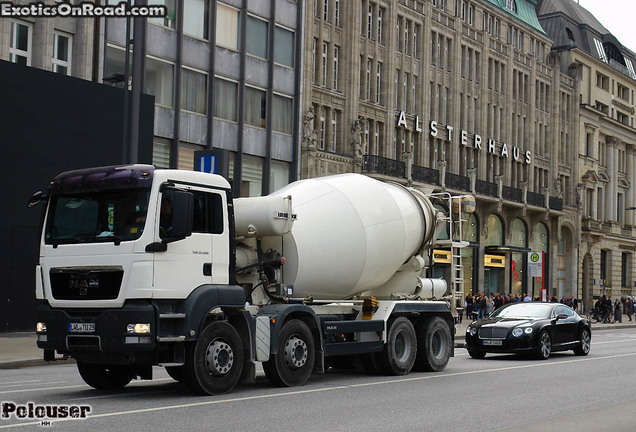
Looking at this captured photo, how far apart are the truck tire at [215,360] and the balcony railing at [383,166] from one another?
32234mm

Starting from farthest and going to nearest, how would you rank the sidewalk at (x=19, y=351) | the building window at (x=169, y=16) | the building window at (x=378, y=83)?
1. the building window at (x=378, y=83)
2. the building window at (x=169, y=16)
3. the sidewalk at (x=19, y=351)

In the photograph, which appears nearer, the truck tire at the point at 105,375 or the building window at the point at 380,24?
the truck tire at the point at 105,375

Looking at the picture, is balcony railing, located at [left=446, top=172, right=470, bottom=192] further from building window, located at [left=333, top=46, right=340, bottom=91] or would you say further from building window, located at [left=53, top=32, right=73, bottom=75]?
building window, located at [left=53, top=32, right=73, bottom=75]

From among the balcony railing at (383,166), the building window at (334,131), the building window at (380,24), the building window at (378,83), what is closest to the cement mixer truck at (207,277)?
the building window at (334,131)

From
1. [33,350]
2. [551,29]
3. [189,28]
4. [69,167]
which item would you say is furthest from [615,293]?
[33,350]

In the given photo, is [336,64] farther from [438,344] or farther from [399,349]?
[399,349]

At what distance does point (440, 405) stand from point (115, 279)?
452 centimetres

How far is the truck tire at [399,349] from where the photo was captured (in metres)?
16.3

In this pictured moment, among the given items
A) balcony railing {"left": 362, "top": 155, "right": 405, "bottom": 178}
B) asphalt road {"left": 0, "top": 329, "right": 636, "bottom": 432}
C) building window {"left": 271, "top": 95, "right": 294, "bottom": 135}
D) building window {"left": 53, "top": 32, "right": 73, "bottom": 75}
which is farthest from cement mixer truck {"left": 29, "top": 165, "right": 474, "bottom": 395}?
balcony railing {"left": 362, "top": 155, "right": 405, "bottom": 178}

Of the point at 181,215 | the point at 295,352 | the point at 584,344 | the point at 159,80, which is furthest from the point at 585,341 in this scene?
the point at 159,80

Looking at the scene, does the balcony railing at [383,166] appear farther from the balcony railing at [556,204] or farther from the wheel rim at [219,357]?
the wheel rim at [219,357]

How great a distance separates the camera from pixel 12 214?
26.4 m

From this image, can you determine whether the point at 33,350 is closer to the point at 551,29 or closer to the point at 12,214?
the point at 12,214

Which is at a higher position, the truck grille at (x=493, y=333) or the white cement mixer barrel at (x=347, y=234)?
the white cement mixer barrel at (x=347, y=234)
